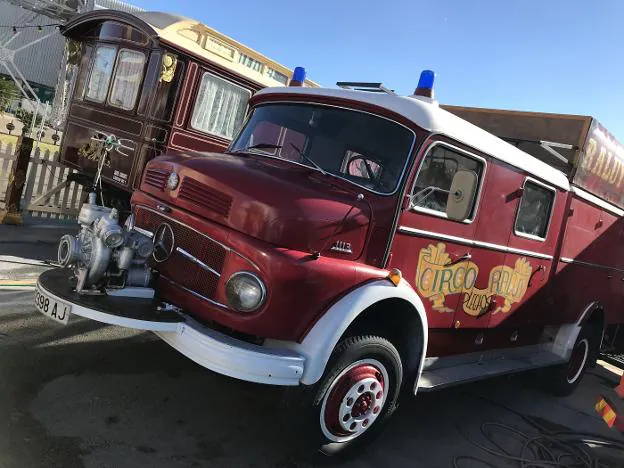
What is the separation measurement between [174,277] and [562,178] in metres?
4.03

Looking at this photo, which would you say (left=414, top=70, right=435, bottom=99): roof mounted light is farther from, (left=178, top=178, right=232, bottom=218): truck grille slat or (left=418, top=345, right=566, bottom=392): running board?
(left=418, top=345, right=566, bottom=392): running board

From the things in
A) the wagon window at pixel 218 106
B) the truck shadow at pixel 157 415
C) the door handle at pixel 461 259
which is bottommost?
the truck shadow at pixel 157 415

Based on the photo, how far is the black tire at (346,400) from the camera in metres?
3.27

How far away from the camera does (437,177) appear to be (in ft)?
13.0

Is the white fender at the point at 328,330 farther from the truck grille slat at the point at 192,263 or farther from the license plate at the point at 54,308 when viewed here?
the license plate at the point at 54,308

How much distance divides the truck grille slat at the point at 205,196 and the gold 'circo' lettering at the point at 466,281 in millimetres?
1491

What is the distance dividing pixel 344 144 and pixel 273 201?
3.14 ft

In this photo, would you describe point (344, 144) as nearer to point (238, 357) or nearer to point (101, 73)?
point (238, 357)

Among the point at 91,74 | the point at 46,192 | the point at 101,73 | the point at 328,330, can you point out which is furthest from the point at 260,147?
the point at 46,192

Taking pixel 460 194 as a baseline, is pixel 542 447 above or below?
below

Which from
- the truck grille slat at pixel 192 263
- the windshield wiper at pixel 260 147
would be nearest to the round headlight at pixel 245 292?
the truck grille slat at pixel 192 263

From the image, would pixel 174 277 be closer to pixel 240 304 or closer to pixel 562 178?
pixel 240 304

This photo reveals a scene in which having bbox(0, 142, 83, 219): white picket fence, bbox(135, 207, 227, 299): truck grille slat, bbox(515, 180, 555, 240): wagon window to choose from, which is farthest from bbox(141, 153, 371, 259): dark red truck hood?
bbox(0, 142, 83, 219): white picket fence

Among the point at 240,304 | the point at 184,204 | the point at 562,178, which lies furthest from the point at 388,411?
the point at 562,178
